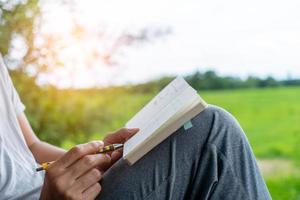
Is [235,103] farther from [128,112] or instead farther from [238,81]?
[128,112]

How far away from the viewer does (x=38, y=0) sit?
2020 millimetres

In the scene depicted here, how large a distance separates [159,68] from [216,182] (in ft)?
5.66

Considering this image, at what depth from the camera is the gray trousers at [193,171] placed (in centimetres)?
85

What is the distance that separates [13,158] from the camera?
3.41 feet

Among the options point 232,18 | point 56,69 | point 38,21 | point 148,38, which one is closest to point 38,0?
point 38,21

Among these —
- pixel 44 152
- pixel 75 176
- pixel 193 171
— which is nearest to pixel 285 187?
pixel 44 152

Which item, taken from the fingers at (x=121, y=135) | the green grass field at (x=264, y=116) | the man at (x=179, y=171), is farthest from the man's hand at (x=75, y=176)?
the green grass field at (x=264, y=116)

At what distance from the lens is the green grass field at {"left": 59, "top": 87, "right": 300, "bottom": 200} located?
2455 millimetres

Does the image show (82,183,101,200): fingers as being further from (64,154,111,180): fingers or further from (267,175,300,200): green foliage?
(267,175,300,200): green foliage

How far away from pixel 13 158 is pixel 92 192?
26 cm

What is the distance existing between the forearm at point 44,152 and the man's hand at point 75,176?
0.98 ft

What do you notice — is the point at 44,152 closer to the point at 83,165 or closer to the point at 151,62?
the point at 83,165

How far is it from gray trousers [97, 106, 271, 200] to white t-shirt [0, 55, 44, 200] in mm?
188

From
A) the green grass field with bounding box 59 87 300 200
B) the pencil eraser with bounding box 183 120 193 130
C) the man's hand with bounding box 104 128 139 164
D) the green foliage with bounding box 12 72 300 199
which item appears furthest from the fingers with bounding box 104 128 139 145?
the green grass field with bounding box 59 87 300 200
